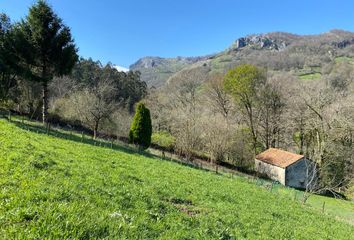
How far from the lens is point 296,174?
4125 centimetres

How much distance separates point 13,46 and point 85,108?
51.5 feet

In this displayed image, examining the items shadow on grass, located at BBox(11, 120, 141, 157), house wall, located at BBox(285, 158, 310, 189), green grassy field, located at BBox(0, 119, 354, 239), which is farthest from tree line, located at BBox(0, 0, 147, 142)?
house wall, located at BBox(285, 158, 310, 189)

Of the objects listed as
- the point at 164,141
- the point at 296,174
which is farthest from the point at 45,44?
the point at 296,174

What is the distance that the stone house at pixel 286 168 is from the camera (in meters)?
40.5

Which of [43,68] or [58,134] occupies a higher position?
[43,68]

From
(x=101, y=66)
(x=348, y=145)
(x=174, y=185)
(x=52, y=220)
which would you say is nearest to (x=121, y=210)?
(x=52, y=220)

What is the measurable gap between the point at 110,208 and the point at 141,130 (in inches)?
973

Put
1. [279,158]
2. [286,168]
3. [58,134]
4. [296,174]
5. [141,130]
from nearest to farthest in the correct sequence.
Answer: [58,134] < [141,130] < [286,168] < [296,174] < [279,158]

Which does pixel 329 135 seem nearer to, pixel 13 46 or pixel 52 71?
pixel 52 71

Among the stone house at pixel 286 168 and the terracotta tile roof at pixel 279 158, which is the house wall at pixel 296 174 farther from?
the terracotta tile roof at pixel 279 158

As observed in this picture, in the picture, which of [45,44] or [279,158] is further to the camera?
[279,158]

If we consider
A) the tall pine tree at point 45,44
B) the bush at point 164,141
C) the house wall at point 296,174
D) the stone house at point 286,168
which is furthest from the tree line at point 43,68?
the house wall at point 296,174

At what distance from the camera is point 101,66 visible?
2904 inches

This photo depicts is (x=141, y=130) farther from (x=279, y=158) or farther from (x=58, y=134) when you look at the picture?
(x=279, y=158)
